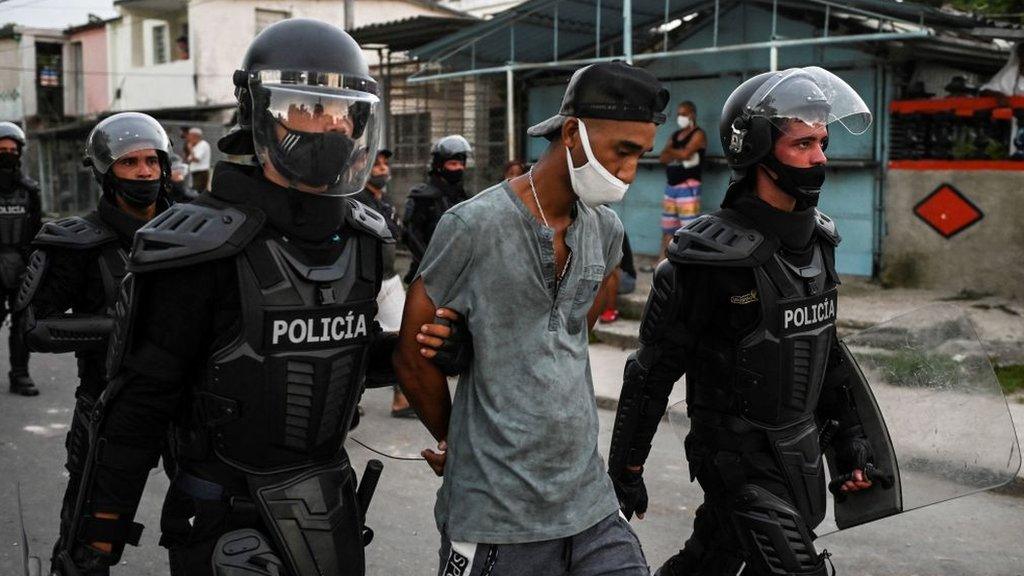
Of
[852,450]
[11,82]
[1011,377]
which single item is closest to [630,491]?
[852,450]

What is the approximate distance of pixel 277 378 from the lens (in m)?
2.49

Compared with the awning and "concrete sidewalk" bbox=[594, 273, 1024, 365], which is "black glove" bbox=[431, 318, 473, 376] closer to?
"concrete sidewalk" bbox=[594, 273, 1024, 365]

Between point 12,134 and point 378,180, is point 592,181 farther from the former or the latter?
point 12,134

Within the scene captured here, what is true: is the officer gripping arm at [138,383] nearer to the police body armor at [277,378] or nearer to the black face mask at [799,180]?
the police body armor at [277,378]

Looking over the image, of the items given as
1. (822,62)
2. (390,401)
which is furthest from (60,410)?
(822,62)

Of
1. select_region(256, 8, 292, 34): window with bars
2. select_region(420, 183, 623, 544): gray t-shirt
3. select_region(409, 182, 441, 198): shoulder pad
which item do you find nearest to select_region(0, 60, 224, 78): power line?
select_region(256, 8, 292, 34): window with bars

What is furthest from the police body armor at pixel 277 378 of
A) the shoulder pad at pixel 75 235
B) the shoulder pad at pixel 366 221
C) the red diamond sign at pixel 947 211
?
the red diamond sign at pixel 947 211

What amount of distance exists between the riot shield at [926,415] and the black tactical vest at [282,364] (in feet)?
5.80

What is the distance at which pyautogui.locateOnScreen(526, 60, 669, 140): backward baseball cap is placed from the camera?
2.52m

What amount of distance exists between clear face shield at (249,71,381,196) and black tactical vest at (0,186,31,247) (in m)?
6.44

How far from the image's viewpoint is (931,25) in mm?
9820

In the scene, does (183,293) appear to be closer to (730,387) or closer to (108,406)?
(108,406)

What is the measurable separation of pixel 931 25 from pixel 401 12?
20.8 meters

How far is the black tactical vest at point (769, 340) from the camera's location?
321 centimetres
